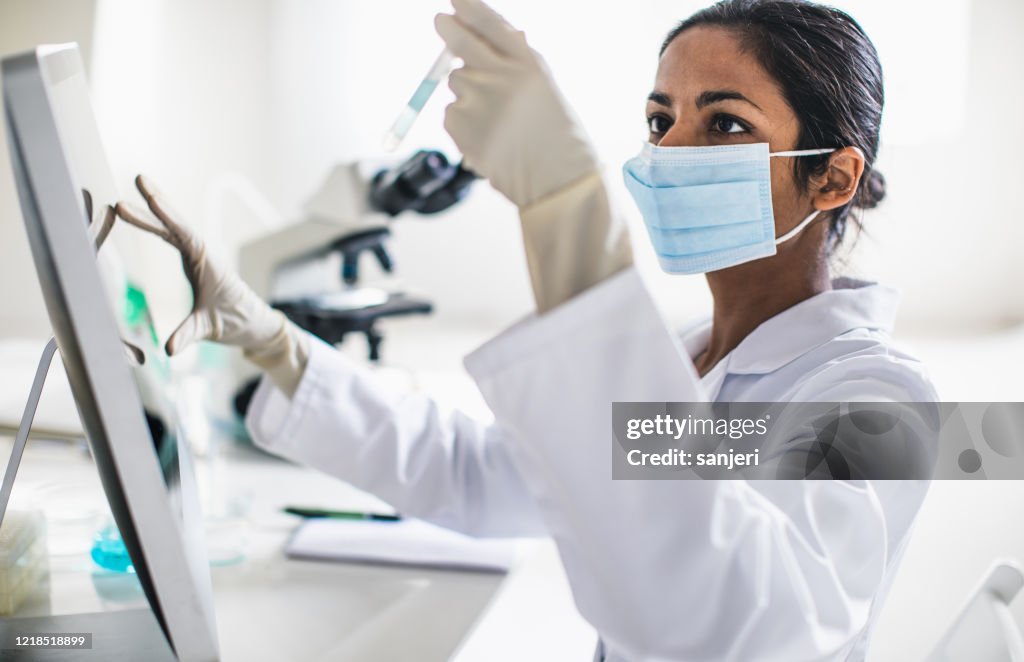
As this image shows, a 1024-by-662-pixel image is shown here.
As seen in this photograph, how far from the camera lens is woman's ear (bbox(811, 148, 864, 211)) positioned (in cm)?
97

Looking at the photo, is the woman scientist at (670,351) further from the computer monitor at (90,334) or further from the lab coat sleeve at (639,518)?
the computer monitor at (90,334)

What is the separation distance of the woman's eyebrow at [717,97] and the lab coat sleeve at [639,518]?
1.48 ft

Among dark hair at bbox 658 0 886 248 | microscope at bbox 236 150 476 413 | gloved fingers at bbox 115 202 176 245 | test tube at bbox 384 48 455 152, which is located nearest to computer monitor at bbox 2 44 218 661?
gloved fingers at bbox 115 202 176 245

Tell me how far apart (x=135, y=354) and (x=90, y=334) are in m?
0.16

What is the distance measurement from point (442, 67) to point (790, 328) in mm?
473

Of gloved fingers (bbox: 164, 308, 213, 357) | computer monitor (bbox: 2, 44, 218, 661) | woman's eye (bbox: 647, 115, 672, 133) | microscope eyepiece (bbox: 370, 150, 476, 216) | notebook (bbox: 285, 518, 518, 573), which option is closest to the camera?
computer monitor (bbox: 2, 44, 218, 661)

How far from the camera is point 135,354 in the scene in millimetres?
670

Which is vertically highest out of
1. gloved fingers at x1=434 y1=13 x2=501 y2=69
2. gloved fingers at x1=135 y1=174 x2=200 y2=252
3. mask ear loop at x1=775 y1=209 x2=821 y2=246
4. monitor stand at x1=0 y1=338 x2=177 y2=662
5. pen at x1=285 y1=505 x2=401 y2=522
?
gloved fingers at x1=434 y1=13 x2=501 y2=69

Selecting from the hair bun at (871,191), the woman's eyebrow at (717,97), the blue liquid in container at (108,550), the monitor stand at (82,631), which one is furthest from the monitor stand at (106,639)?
the hair bun at (871,191)

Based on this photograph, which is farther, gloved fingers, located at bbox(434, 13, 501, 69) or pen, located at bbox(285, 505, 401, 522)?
pen, located at bbox(285, 505, 401, 522)

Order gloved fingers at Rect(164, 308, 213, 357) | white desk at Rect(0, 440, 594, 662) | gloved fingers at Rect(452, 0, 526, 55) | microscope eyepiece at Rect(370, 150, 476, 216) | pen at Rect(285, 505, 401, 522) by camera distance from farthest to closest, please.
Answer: microscope eyepiece at Rect(370, 150, 476, 216)
pen at Rect(285, 505, 401, 522)
gloved fingers at Rect(164, 308, 213, 357)
white desk at Rect(0, 440, 594, 662)
gloved fingers at Rect(452, 0, 526, 55)

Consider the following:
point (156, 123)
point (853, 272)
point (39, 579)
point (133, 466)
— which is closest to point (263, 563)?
point (39, 579)

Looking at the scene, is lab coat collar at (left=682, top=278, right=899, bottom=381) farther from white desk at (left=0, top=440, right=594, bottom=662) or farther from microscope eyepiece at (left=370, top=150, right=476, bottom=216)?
microscope eyepiece at (left=370, top=150, right=476, bottom=216)

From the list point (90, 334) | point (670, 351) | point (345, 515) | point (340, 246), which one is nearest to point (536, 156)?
point (670, 351)
